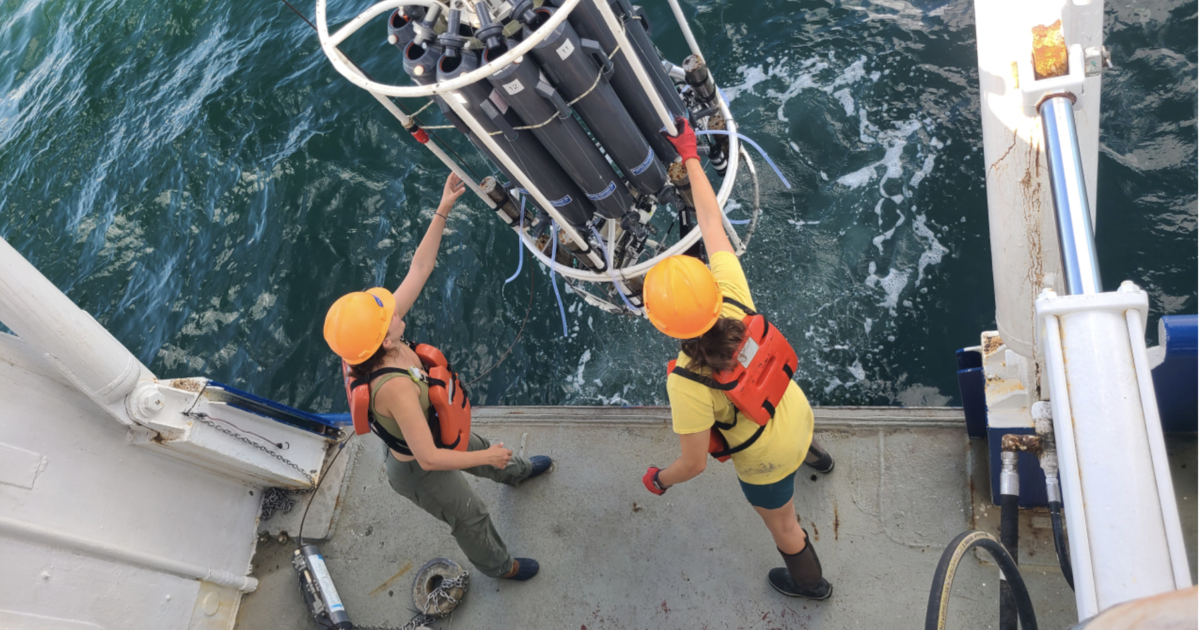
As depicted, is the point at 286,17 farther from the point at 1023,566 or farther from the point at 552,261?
the point at 1023,566

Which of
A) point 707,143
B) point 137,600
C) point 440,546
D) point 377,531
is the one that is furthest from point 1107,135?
point 137,600

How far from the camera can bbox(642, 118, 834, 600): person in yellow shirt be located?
7.86 feet

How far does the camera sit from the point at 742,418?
2619 millimetres

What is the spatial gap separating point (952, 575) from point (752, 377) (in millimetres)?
911

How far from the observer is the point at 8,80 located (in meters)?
10.6

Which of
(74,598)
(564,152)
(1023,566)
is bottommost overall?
(1023,566)

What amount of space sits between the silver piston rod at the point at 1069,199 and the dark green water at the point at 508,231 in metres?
3.00

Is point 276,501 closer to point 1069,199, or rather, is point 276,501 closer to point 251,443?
point 251,443

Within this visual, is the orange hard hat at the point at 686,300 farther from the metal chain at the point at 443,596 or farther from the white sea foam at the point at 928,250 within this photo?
the white sea foam at the point at 928,250

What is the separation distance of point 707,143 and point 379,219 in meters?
3.79

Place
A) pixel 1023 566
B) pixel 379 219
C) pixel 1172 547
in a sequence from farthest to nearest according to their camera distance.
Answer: pixel 379 219, pixel 1023 566, pixel 1172 547

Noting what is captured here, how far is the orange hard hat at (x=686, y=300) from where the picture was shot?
237 centimetres

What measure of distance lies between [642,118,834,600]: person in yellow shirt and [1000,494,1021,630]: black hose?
2.80ft

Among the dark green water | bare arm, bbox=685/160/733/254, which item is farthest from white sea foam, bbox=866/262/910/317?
bare arm, bbox=685/160/733/254
